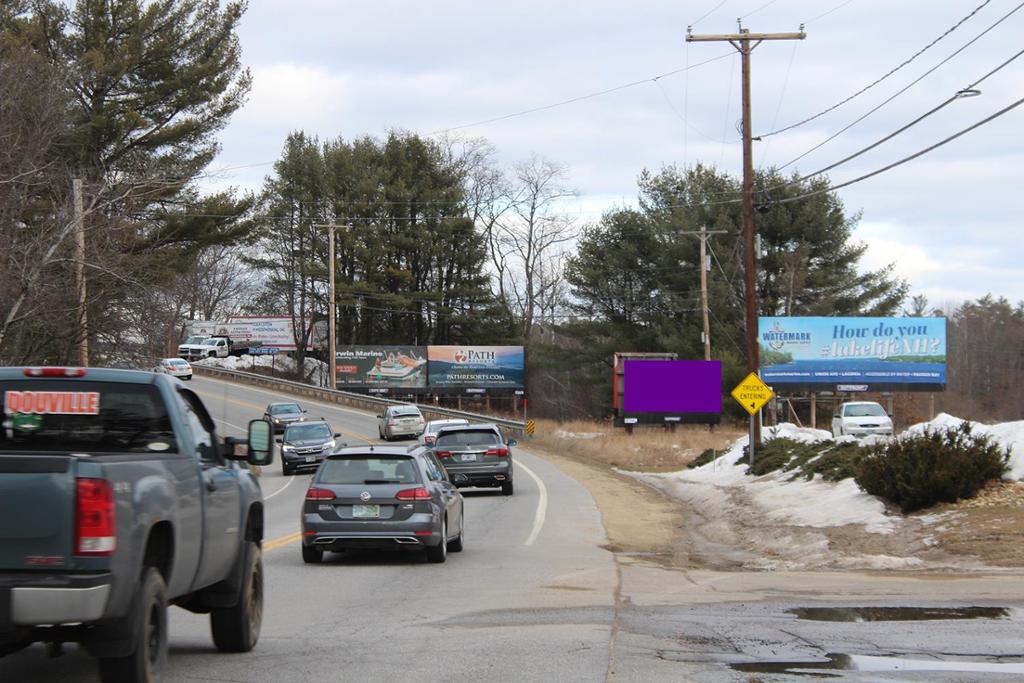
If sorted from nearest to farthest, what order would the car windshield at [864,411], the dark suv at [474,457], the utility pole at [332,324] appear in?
the dark suv at [474,457]
the car windshield at [864,411]
the utility pole at [332,324]

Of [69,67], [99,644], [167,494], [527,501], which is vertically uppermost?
[69,67]

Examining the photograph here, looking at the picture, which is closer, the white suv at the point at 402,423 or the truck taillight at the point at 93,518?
the truck taillight at the point at 93,518

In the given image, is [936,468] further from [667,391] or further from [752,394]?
[667,391]

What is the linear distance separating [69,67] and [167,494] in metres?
31.0

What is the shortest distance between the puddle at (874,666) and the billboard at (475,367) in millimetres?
71622

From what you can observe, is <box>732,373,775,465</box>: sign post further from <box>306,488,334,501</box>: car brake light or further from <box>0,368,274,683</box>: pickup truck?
<box>0,368,274,683</box>: pickup truck

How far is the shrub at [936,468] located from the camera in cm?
1853

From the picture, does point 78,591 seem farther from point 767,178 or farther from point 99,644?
point 767,178

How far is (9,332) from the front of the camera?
2853 centimetres

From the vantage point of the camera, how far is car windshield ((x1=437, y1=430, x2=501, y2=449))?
94.8ft

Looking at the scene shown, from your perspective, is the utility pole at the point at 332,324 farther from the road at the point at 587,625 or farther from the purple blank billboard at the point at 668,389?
the road at the point at 587,625

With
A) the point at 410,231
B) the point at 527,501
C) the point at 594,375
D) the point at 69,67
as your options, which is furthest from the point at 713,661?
the point at 410,231

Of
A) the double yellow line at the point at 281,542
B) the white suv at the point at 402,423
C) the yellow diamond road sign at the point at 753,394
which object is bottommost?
the white suv at the point at 402,423

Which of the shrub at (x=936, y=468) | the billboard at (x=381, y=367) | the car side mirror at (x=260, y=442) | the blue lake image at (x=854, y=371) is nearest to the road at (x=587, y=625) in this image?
the car side mirror at (x=260, y=442)
